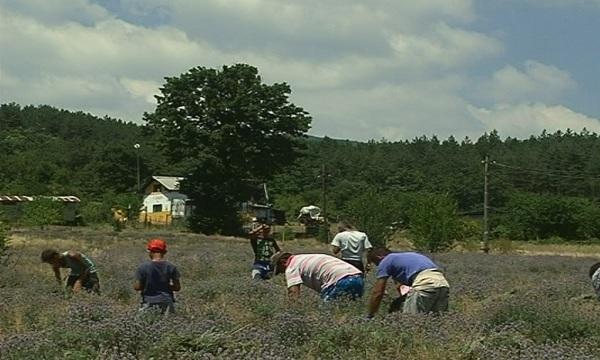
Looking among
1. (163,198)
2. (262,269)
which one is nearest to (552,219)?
(163,198)

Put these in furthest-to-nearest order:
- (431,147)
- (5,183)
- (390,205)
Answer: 1. (431,147)
2. (5,183)
3. (390,205)

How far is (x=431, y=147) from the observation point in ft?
518

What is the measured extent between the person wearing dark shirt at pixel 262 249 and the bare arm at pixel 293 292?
4691 mm

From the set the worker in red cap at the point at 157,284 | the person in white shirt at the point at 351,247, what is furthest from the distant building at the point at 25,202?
the worker in red cap at the point at 157,284

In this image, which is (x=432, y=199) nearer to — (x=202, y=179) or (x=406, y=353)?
(x=202, y=179)

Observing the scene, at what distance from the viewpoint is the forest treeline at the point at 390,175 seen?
84312 mm

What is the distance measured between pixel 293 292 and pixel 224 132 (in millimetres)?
53530

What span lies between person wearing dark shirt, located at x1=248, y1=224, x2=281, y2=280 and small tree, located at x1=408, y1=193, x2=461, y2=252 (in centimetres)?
2375

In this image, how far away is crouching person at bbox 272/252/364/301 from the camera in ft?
31.1

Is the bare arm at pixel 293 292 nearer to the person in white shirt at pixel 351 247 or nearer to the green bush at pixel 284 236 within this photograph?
the person in white shirt at pixel 351 247

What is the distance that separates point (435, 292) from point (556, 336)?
1.25 meters

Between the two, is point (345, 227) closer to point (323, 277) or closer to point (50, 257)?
point (323, 277)

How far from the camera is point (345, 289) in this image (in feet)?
31.1

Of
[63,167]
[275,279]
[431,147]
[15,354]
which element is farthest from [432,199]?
[431,147]
